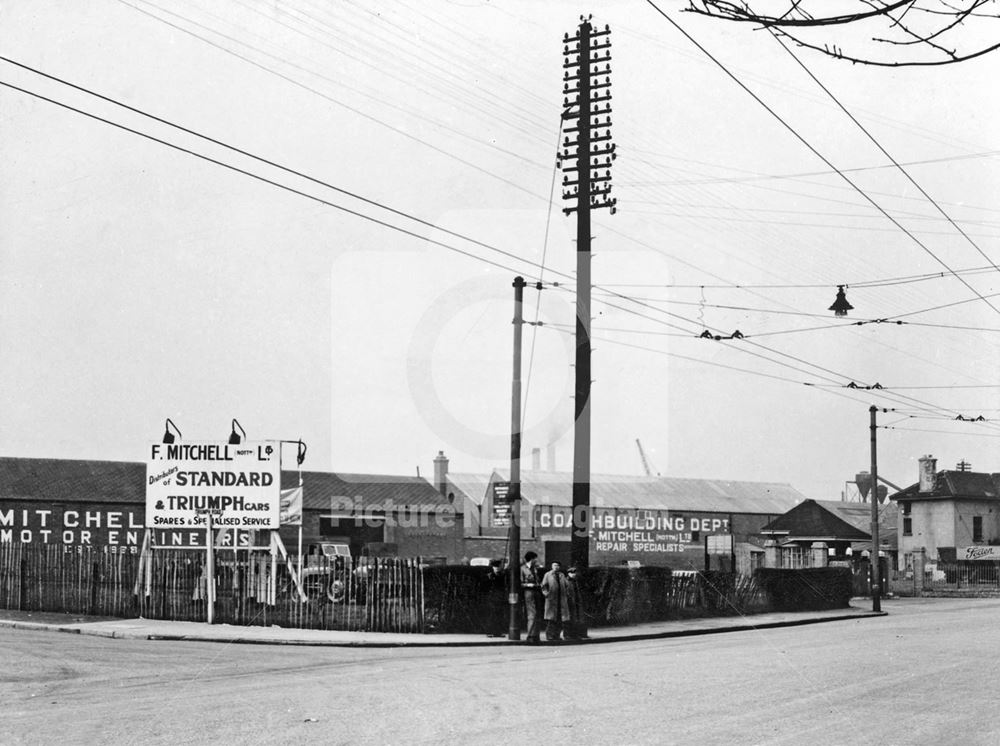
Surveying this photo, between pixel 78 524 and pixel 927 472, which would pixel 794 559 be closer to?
pixel 927 472

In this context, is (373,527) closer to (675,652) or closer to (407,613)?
(407,613)

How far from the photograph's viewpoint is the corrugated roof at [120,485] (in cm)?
6625

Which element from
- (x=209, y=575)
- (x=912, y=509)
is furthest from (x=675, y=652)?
(x=912, y=509)

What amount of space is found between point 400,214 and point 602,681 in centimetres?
1003

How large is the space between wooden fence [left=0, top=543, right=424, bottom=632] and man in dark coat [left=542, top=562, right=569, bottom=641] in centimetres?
281

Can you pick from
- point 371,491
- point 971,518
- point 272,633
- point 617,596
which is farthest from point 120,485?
point 971,518

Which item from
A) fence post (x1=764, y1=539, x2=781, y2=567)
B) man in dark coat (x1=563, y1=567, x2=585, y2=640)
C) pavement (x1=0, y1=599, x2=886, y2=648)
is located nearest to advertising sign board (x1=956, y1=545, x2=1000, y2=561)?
fence post (x1=764, y1=539, x2=781, y2=567)

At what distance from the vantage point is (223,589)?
25422 millimetres

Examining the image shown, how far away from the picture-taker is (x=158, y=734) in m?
9.86

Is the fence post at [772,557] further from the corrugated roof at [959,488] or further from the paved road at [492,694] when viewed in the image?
the paved road at [492,694]

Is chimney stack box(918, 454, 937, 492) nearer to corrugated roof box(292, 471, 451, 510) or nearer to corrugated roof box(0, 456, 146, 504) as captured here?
corrugated roof box(292, 471, 451, 510)

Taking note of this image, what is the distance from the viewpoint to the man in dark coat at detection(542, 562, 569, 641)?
23641 mm

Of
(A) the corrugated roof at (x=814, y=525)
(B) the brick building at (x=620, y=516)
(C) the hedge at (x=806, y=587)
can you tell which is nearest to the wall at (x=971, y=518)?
(A) the corrugated roof at (x=814, y=525)

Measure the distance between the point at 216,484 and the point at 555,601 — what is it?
817 centimetres
